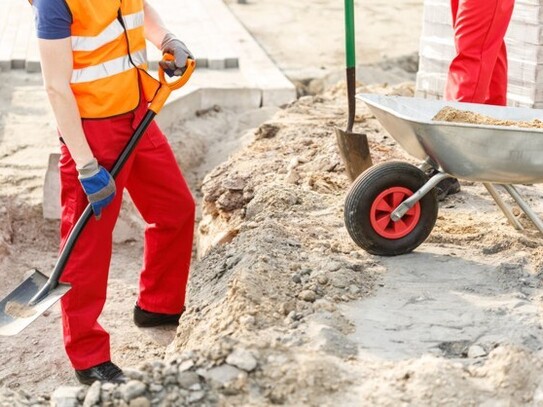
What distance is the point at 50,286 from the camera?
4.29m

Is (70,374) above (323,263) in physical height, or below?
below

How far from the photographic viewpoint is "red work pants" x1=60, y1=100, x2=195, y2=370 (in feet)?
13.9

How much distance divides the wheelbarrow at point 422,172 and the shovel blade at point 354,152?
1.63 feet

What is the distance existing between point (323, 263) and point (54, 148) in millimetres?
2782

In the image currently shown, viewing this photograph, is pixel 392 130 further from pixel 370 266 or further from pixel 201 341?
pixel 201 341

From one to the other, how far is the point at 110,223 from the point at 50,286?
1.14 ft

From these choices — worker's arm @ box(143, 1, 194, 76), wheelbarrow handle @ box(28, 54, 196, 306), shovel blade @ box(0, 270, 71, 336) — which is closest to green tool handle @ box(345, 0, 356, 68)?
worker's arm @ box(143, 1, 194, 76)

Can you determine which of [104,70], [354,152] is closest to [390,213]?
[354,152]

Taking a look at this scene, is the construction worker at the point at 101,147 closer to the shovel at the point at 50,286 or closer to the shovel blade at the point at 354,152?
the shovel at the point at 50,286

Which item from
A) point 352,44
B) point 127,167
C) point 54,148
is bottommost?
point 54,148

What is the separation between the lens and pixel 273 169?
5.78 m

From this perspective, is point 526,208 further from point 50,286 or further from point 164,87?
point 50,286

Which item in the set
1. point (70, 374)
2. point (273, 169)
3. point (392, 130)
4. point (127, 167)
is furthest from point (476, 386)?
point (273, 169)

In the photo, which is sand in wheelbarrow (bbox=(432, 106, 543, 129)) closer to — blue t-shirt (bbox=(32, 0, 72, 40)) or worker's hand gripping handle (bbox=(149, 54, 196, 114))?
worker's hand gripping handle (bbox=(149, 54, 196, 114))
